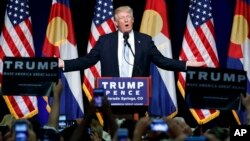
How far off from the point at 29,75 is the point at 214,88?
1565mm

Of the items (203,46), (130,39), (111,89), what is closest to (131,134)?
(111,89)

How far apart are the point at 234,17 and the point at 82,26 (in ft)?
6.75

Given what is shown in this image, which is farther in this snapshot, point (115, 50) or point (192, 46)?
point (192, 46)

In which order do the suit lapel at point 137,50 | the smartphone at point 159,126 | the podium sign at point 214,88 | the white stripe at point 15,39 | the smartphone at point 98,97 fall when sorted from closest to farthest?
1. the smartphone at point 159,126
2. the smartphone at point 98,97
3. the podium sign at point 214,88
4. the suit lapel at point 137,50
5. the white stripe at point 15,39

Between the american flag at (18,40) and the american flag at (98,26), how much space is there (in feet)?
2.47

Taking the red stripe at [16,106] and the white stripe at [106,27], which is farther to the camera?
the white stripe at [106,27]

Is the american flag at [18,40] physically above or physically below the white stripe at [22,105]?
above

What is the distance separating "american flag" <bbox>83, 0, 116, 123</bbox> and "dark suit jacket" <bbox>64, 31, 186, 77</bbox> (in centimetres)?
269

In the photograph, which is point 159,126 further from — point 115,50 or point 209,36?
point 209,36

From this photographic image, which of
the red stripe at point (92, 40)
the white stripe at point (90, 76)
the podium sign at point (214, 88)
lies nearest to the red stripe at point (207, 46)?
the red stripe at point (92, 40)

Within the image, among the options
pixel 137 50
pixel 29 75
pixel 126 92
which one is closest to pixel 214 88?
pixel 126 92

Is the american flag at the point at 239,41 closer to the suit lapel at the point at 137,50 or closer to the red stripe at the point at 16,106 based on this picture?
the red stripe at the point at 16,106

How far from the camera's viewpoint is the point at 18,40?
11.6m

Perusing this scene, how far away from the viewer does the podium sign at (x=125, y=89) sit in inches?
308
